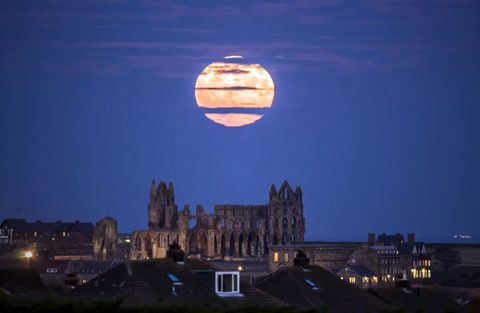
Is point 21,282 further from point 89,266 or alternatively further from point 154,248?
point 154,248

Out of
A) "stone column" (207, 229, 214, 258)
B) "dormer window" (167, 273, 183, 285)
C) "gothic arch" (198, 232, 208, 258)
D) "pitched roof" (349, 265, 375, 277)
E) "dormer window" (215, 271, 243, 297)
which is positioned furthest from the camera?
"stone column" (207, 229, 214, 258)

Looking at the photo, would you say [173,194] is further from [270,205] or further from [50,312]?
[50,312]

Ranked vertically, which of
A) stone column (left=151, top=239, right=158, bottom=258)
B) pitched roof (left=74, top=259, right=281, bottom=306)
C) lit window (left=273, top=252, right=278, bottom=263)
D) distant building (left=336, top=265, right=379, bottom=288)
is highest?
stone column (left=151, top=239, right=158, bottom=258)

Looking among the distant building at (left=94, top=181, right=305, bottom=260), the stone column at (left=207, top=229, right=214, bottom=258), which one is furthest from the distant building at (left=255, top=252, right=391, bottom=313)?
the stone column at (left=207, top=229, right=214, bottom=258)

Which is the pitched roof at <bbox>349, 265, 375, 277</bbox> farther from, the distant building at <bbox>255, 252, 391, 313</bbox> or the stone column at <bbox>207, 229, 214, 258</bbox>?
the distant building at <bbox>255, 252, 391, 313</bbox>

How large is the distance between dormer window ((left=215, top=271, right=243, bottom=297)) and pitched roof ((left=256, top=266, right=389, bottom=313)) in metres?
1.83

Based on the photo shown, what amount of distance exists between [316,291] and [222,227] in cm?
13710

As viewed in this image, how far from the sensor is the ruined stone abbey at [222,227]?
175875 millimetres

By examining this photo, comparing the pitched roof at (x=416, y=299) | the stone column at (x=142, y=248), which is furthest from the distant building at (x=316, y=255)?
the pitched roof at (x=416, y=299)

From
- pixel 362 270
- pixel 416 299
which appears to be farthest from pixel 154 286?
pixel 362 270

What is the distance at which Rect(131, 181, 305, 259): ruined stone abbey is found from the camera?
577 ft

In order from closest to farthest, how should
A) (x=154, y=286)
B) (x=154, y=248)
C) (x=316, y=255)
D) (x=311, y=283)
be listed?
(x=154, y=286), (x=311, y=283), (x=316, y=255), (x=154, y=248)

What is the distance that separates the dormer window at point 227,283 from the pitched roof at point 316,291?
183 centimetres

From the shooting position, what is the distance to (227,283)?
158 ft
